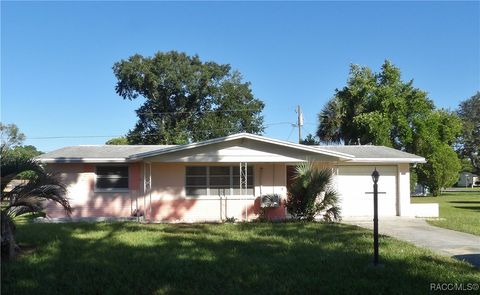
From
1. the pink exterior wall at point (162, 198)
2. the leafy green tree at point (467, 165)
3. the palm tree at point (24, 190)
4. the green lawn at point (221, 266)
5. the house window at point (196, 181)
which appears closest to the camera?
the green lawn at point (221, 266)

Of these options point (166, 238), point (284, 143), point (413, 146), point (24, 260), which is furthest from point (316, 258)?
point (413, 146)

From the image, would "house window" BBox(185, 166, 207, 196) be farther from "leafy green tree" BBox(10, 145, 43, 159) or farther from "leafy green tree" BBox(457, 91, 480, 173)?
"leafy green tree" BBox(457, 91, 480, 173)

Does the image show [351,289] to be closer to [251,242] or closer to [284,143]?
[251,242]

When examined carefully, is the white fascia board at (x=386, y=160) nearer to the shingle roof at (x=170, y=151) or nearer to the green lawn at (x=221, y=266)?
the shingle roof at (x=170, y=151)

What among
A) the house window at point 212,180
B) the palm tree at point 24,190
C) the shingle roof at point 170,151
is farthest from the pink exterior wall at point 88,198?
the palm tree at point 24,190

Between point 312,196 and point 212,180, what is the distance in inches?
159

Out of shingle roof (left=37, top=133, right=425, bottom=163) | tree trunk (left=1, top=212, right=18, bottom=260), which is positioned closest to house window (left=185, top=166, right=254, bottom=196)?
shingle roof (left=37, top=133, right=425, bottom=163)

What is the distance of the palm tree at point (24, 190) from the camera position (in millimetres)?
9805

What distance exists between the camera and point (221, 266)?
8516 millimetres

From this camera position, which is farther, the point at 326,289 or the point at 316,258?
the point at 316,258

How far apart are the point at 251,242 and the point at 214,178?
8.02 meters

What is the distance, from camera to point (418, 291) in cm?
698

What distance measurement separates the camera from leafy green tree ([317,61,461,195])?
34594 mm

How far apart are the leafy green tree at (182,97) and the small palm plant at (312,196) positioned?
26.7m
